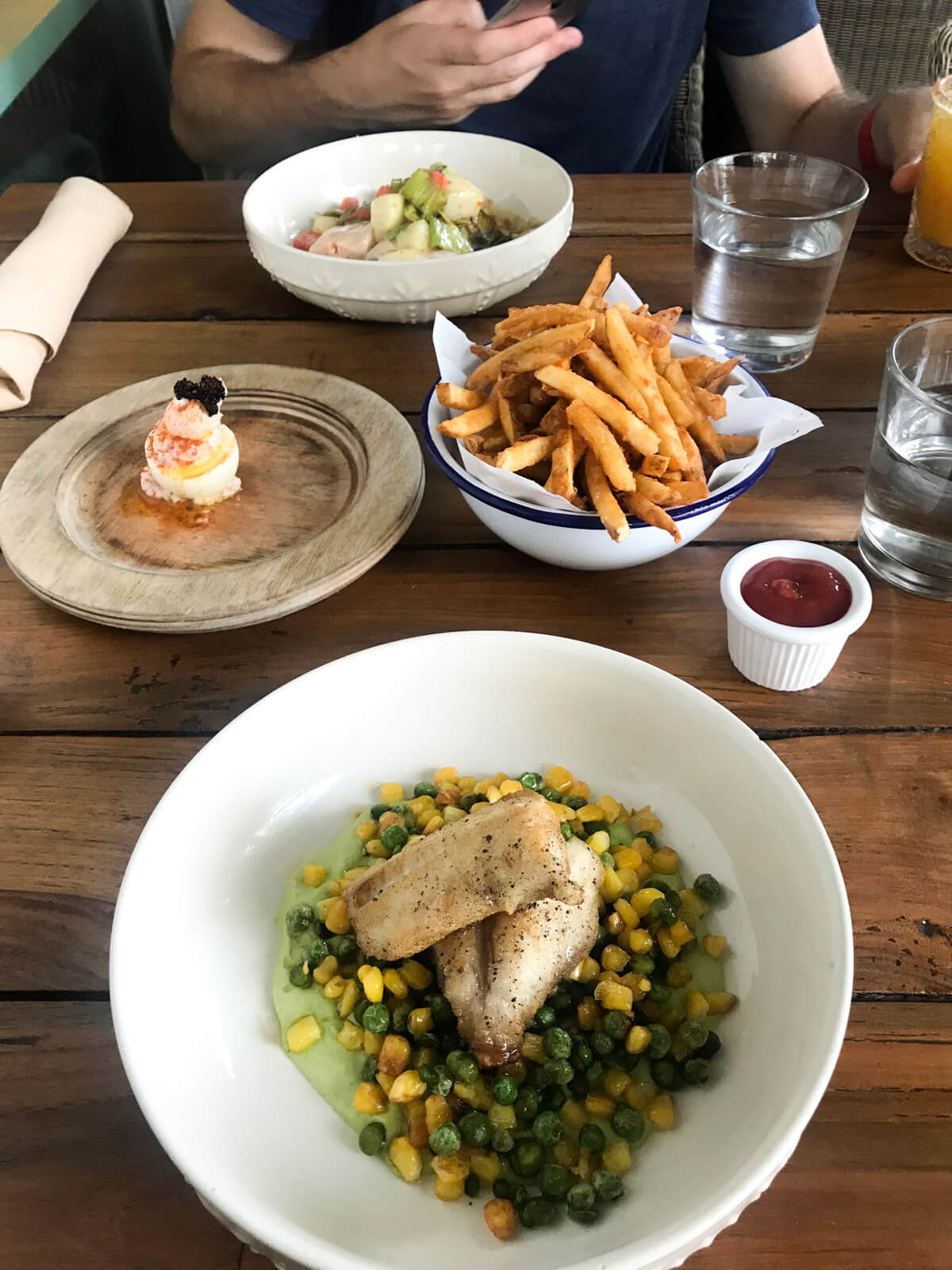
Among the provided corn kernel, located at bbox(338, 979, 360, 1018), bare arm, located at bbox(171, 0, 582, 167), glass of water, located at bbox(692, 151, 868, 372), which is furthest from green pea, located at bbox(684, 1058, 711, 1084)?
bare arm, located at bbox(171, 0, 582, 167)

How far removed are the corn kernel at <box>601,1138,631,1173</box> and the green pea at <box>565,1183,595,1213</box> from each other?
5cm

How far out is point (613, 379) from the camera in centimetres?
161

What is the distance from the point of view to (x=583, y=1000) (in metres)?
1.22

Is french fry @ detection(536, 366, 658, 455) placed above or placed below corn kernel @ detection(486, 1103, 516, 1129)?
above

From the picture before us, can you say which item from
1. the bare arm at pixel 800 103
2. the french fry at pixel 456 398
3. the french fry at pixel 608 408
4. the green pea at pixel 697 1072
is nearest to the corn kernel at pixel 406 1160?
the green pea at pixel 697 1072

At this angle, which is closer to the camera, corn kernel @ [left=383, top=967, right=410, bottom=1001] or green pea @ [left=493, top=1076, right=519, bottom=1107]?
green pea @ [left=493, top=1076, right=519, bottom=1107]

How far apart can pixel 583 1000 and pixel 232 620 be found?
3.00 feet

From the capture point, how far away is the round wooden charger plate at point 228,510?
5.78 ft

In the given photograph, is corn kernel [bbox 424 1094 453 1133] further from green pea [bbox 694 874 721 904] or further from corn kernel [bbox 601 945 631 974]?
green pea [bbox 694 874 721 904]

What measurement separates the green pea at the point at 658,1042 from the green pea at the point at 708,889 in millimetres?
193

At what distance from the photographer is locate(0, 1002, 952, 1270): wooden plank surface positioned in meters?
1.04

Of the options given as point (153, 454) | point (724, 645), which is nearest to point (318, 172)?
point (153, 454)

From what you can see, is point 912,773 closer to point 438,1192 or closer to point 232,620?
point 438,1192

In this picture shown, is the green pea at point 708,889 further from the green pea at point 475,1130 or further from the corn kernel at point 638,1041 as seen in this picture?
the green pea at point 475,1130
